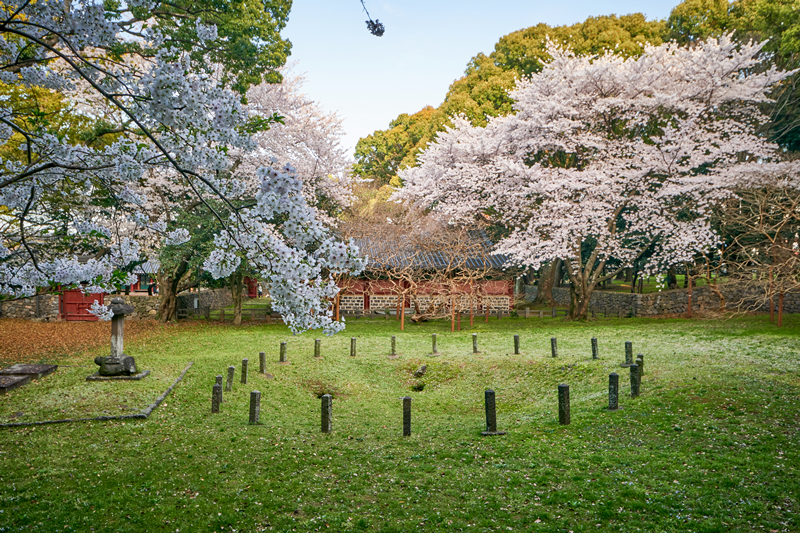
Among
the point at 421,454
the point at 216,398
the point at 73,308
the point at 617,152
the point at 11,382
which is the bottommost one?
the point at 421,454

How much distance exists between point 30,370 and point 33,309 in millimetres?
17298

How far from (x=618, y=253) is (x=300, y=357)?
592 inches

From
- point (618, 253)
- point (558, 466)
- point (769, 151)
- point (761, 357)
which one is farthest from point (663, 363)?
point (769, 151)

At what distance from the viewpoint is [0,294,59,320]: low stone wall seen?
1037 inches

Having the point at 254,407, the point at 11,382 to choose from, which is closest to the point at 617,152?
the point at 254,407

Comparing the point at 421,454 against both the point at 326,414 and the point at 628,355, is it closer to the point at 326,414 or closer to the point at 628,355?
the point at 326,414

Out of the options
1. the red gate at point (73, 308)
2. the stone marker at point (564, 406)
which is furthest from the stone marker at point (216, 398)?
the red gate at point (73, 308)

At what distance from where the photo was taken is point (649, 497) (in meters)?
6.13

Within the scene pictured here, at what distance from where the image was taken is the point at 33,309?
86.8 ft

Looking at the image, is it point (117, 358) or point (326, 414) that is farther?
point (117, 358)

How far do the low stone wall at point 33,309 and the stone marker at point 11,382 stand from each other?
1736 cm

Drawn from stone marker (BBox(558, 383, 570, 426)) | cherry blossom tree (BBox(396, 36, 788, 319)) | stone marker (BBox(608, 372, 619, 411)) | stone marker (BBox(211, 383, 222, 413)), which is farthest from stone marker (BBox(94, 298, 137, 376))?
cherry blossom tree (BBox(396, 36, 788, 319))

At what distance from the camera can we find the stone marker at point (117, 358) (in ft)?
40.5

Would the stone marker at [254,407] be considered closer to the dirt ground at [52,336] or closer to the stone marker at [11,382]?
the stone marker at [11,382]
